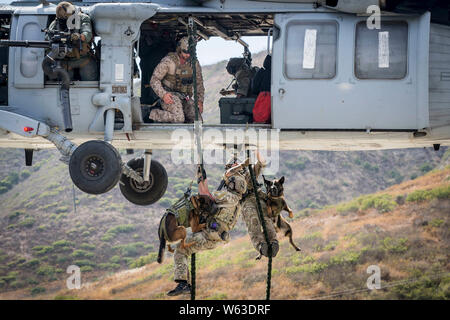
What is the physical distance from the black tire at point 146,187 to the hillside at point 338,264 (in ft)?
26.8

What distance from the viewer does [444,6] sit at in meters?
10.3

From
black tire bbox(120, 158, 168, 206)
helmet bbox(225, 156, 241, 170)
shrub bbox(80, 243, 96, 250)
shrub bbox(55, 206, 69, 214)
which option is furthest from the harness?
shrub bbox(55, 206, 69, 214)

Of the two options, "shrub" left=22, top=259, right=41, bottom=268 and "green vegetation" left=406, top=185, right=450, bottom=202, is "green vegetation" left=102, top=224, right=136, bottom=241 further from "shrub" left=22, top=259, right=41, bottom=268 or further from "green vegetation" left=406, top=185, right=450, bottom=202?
"green vegetation" left=406, top=185, right=450, bottom=202

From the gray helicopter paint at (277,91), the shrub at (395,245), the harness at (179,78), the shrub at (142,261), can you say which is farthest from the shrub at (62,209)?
the harness at (179,78)

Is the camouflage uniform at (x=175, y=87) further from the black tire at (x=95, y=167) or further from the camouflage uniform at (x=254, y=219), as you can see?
the camouflage uniform at (x=254, y=219)

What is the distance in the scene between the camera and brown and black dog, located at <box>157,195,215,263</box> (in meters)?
10.2

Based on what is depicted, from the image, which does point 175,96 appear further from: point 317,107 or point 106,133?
point 317,107

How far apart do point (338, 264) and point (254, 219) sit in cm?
1315

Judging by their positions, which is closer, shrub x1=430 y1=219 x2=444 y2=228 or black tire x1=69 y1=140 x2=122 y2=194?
black tire x1=69 y1=140 x2=122 y2=194

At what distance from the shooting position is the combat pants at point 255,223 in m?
10.7

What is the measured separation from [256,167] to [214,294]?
1140cm

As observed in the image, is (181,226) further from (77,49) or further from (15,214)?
(15,214)

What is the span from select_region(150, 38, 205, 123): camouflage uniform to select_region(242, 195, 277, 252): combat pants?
1381 millimetres
